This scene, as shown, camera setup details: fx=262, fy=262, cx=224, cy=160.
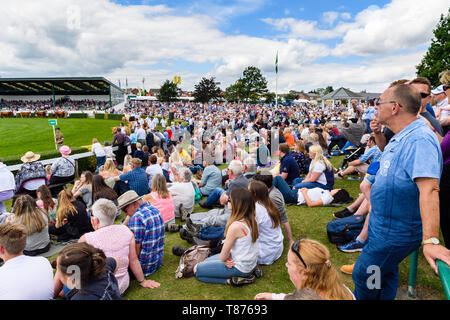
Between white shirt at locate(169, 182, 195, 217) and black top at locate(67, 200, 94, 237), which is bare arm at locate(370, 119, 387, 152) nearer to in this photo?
white shirt at locate(169, 182, 195, 217)

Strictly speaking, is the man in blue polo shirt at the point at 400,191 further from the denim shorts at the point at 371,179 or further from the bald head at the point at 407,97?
the denim shorts at the point at 371,179

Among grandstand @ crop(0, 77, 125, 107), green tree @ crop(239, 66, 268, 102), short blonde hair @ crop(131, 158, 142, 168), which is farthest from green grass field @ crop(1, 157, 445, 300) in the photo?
green tree @ crop(239, 66, 268, 102)

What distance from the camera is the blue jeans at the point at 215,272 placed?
3453 mm

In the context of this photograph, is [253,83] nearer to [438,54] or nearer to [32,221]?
[438,54]

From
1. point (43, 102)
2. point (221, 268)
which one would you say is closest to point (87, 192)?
point (221, 268)

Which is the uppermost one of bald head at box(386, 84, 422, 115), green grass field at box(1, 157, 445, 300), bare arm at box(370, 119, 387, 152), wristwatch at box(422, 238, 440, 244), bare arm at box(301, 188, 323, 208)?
bald head at box(386, 84, 422, 115)

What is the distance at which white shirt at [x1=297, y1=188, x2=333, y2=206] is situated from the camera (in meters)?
6.01

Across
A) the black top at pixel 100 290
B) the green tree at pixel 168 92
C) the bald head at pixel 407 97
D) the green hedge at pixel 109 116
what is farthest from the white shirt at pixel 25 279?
the green tree at pixel 168 92

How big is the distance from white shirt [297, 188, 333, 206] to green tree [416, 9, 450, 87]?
29.5 meters

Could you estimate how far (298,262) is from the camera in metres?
1.94

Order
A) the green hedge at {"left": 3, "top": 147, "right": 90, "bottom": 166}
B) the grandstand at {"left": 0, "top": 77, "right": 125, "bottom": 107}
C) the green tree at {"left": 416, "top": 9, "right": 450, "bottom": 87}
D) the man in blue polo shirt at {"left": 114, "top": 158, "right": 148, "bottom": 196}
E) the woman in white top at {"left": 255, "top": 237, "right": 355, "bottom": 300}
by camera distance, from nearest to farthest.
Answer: the woman in white top at {"left": 255, "top": 237, "right": 355, "bottom": 300}, the man in blue polo shirt at {"left": 114, "top": 158, "right": 148, "bottom": 196}, the green hedge at {"left": 3, "top": 147, "right": 90, "bottom": 166}, the green tree at {"left": 416, "top": 9, "right": 450, "bottom": 87}, the grandstand at {"left": 0, "top": 77, "right": 125, "bottom": 107}

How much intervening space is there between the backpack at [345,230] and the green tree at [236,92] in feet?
268

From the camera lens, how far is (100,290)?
2246 millimetres
